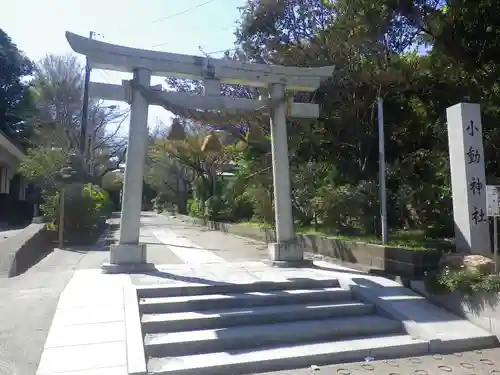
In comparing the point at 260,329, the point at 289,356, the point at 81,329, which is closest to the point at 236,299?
the point at 260,329

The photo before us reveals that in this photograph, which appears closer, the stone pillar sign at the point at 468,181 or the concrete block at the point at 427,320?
the concrete block at the point at 427,320

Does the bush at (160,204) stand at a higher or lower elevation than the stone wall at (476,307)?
higher

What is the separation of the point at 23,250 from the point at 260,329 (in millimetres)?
7338

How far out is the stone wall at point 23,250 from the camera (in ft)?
29.9

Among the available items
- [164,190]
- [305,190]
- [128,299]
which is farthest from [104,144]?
[128,299]

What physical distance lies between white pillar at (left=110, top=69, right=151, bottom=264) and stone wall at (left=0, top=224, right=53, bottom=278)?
2686 millimetres

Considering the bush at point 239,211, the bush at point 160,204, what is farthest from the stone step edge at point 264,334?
the bush at point 160,204

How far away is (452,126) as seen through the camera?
7.42 m

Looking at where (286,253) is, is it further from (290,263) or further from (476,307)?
(476,307)

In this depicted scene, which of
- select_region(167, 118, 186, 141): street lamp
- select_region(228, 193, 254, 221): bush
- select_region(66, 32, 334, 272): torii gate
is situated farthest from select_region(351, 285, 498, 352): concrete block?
select_region(228, 193, 254, 221): bush

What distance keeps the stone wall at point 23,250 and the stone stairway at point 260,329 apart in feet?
14.7

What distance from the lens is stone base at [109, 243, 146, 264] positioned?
26.4 ft

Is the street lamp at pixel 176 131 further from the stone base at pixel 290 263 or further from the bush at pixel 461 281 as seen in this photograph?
the bush at pixel 461 281

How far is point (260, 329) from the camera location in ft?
18.3
